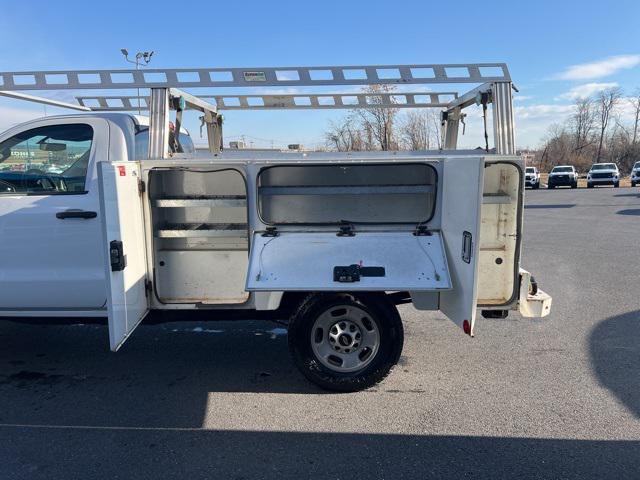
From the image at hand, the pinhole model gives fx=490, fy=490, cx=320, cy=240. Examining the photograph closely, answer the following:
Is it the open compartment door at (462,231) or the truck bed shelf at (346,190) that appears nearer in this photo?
the open compartment door at (462,231)

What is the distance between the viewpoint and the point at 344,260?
369cm

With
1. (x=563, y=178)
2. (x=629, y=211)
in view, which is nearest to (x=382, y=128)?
(x=629, y=211)

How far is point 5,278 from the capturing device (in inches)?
159

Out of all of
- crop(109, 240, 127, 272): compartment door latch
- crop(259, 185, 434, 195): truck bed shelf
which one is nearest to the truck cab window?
crop(109, 240, 127, 272): compartment door latch

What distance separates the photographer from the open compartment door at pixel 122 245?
3.36m

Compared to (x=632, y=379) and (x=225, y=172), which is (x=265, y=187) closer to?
(x=225, y=172)

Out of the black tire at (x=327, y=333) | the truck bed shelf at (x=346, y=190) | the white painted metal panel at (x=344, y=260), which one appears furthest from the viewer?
the truck bed shelf at (x=346, y=190)

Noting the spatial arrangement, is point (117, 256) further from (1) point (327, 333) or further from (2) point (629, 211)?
(2) point (629, 211)

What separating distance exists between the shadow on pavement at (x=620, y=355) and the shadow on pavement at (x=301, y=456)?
19.3 inches

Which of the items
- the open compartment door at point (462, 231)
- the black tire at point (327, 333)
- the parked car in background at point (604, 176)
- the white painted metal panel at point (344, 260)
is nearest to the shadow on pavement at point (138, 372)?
the black tire at point (327, 333)

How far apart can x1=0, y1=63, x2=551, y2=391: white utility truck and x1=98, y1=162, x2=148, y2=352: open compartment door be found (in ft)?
0.05

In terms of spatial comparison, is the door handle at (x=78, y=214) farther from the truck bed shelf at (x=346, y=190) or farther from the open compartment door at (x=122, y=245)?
the truck bed shelf at (x=346, y=190)

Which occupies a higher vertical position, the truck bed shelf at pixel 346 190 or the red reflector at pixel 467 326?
the truck bed shelf at pixel 346 190

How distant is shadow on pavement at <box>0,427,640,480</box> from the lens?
9.43 feet
